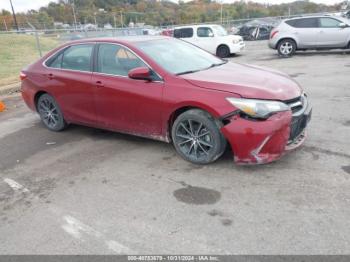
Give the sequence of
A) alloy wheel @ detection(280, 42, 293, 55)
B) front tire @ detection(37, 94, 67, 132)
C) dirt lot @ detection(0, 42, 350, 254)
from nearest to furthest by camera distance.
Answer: dirt lot @ detection(0, 42, 350, 254)
front tire @ detection(37, 94, 67, 132)
alloy wheel @ detection(280, 42, 293, 55)

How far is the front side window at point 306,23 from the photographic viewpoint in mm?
13828

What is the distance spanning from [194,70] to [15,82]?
29.4 feet

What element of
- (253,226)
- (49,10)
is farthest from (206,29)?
(49,10)

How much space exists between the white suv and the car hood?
38.1ft

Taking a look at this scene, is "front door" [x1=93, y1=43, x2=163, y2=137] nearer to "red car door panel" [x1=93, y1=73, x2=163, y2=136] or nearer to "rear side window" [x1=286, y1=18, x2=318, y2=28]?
"red car door panel" [x1=93, y1=73, x2=163, y2=136]

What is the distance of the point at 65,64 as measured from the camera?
18.5 ft

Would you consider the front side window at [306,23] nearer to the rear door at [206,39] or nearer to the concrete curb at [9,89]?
the rear door at [206,39]

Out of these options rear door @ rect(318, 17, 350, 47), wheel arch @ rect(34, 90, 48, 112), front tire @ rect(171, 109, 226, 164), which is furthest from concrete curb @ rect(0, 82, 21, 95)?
rear door @ rect(318, 17, 350, 47)

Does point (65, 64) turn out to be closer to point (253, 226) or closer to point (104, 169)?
point (104, 169)

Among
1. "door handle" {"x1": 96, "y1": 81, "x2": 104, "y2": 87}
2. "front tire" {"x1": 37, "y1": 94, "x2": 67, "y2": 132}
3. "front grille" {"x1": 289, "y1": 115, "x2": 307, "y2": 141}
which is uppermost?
"door handle" {"x1": 96, "y1": 81, "x2": 104, "y2": 87}

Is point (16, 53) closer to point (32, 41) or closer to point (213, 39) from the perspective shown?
point (32, 41)

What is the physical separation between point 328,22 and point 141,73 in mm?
11849

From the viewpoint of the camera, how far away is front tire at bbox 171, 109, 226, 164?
4.09 m

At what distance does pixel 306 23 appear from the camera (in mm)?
13914
